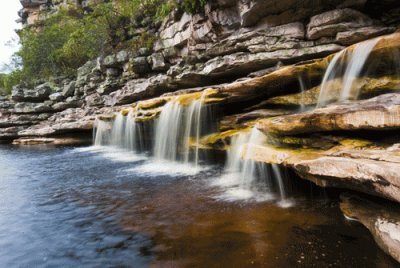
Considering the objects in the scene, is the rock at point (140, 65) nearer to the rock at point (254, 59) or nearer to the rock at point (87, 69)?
the rock at point (254, 59)

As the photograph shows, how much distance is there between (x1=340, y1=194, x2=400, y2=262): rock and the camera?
3.73 meters

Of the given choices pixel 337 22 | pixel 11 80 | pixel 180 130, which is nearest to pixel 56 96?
pixel 11 80

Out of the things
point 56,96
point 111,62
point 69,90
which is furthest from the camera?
point 69,90

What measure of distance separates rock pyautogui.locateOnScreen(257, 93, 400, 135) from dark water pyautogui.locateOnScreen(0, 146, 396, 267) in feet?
5.60

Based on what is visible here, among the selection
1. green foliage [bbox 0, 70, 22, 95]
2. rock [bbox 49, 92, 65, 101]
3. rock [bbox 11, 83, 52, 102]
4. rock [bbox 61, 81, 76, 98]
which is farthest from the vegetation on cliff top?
rock [bbox 49, 92, 65, 101]

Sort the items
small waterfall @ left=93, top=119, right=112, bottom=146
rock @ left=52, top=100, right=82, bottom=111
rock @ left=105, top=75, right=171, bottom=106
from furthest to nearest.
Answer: rock @ left=52, top=100, right=82, bottom=111, rock @ left=105, top=75, right=171, bottom=106, small waterfall @ left=93, top=119, right=112, bottom=146

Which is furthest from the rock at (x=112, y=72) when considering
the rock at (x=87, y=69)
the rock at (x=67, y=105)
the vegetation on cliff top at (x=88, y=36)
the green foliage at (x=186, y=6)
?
the green foliage at (x=186, y=6)

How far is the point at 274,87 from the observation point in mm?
10008

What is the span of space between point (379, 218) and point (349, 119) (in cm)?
196

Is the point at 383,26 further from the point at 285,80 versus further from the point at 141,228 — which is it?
the point at 141,228

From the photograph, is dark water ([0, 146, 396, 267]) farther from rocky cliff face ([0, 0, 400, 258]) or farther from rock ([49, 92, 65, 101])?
rock ([49, 92, 65, 101])

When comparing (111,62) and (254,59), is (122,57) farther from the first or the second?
(254,59)

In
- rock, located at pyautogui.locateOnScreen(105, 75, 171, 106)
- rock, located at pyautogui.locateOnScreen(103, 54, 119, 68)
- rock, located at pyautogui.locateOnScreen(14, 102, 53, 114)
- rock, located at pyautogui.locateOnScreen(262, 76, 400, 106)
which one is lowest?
rock, located at pyautogui.locateOnScreen(262, 76, 400, 106)

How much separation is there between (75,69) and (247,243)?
130 feet
